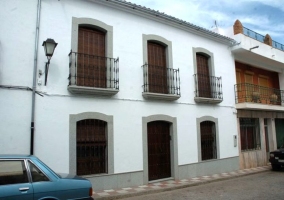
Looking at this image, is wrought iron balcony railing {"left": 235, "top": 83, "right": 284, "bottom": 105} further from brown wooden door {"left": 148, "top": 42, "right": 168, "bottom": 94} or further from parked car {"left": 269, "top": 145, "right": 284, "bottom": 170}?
brown wooden door {"left": 148, "top": 42, "right": 168, "bottom": 94}

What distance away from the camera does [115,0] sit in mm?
8742

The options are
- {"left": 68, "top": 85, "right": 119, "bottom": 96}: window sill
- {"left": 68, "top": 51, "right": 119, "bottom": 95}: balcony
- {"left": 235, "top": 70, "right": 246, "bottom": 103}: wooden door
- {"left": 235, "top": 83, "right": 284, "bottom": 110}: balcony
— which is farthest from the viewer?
{"left": 235, "top": 70, "right": 246, "bottom": 103}: wooden door

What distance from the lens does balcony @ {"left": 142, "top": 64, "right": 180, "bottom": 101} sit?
9.41m

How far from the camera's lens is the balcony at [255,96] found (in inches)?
508

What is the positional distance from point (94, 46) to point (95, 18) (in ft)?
2.95

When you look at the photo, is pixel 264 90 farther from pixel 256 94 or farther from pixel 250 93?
pixel 250 93

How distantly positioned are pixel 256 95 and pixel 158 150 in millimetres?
6876

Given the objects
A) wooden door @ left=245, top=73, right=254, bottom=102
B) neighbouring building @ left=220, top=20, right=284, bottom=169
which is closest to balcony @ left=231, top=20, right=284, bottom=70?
neighbouring building @ left=220, top=20, right=284, bottom=169

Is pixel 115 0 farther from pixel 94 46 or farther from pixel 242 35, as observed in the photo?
pixel 242 35

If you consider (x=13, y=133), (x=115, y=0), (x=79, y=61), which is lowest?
(x=13, y=133)

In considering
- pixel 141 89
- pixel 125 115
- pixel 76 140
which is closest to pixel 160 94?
pixel 141 89

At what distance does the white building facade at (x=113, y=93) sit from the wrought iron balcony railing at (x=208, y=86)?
0.15ft

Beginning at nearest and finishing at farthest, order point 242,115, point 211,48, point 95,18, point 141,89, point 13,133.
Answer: point 13,133, point 95,18, point 141,89, point 211,48, point 242,115

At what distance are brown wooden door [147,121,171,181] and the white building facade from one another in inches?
1.4
